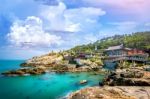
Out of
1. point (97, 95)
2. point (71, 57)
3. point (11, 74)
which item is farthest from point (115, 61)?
point (97, 95)

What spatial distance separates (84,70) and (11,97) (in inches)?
2349

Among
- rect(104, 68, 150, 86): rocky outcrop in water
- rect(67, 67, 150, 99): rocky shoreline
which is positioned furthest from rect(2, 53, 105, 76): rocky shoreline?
rect(67, 67, 150, 99): rocky shoreline

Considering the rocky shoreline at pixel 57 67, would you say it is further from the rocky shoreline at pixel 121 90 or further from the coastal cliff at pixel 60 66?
the rocky shoreline at pixel 121 90

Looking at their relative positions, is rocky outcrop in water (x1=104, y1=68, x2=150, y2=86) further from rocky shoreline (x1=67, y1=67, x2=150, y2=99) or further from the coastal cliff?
the coastal cliff

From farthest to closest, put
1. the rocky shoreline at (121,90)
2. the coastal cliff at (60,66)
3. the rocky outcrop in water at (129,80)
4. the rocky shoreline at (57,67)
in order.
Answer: the coastal cliff at (60,66)
the rocky shoreline at (57,67)
the rocky outcrop in water at (129,80)
the rocky shoreline at (121,90)

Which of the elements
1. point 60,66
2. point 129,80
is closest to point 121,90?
point 129,80

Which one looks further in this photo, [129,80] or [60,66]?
[60,66]

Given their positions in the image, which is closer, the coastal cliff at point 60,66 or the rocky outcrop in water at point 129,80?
the rocky outcrop in water at point 129,80

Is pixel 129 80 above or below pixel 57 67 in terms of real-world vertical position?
below

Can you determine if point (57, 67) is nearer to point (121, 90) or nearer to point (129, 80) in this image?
point (129, 80)

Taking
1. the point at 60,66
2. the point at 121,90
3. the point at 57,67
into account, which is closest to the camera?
the point at 121,90

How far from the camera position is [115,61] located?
130 meters

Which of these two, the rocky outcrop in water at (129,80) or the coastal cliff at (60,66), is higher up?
the coastal cliff at (60,66)

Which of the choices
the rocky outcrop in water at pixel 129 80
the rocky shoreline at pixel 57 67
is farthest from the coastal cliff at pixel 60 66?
the rocky outcrop in water at pixel 129 80
